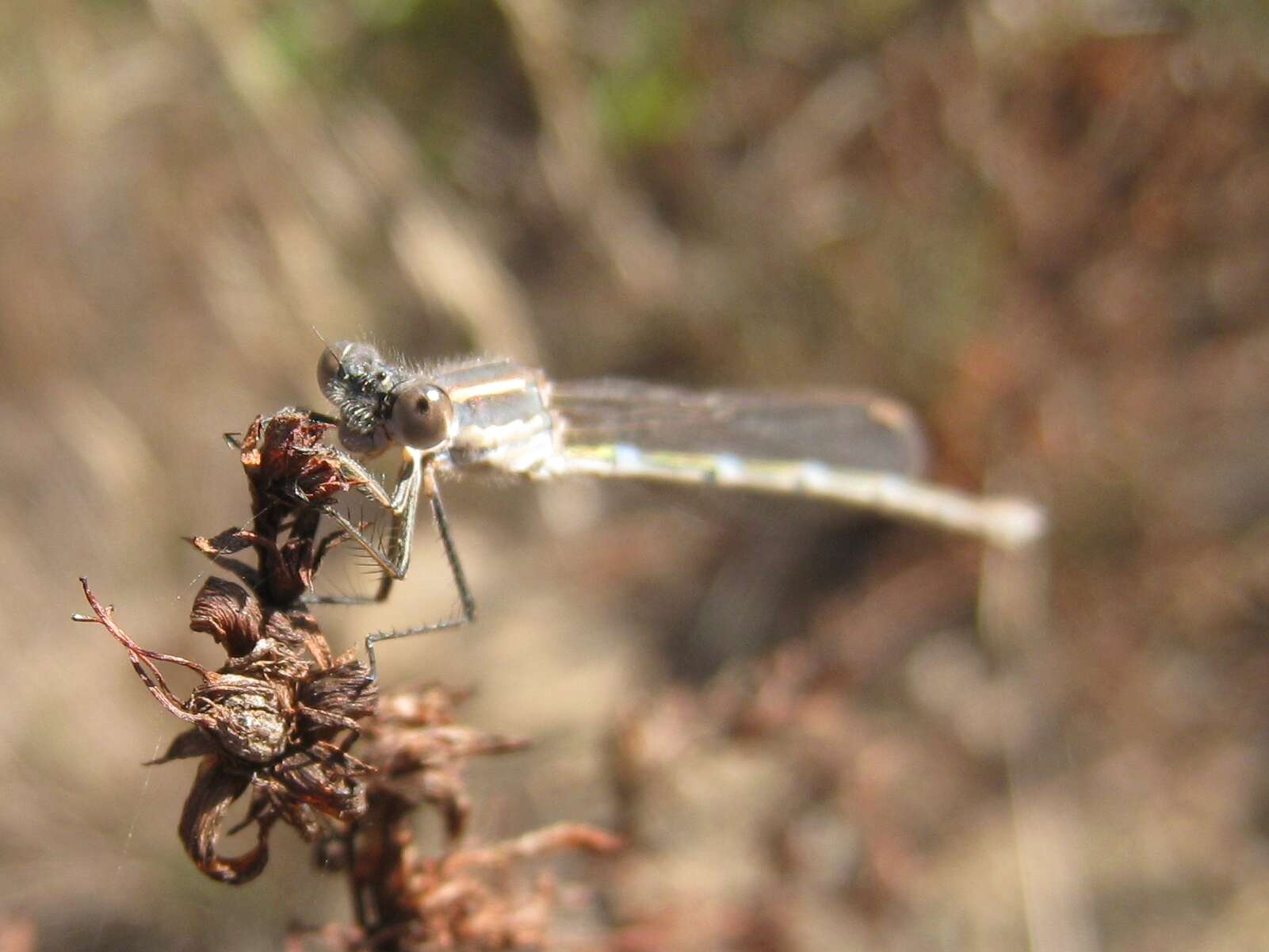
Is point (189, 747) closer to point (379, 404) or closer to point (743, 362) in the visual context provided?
point (379, 404)

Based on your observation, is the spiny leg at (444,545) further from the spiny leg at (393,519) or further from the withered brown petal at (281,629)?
the withered brown petal at (281,629)

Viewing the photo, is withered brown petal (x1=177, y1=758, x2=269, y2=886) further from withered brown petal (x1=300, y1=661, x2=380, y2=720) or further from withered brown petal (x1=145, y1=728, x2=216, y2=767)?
withered brown petal (x1=300, y1=661, x2=380, y2=720)

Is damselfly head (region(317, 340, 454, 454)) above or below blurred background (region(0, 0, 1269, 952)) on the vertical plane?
below

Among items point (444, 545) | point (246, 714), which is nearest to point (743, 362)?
point (444, 545)

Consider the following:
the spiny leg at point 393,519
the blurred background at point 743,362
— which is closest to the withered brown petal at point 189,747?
the spiny leg at point 393,519

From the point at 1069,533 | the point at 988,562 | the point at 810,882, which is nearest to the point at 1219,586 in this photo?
the point at 1069,533

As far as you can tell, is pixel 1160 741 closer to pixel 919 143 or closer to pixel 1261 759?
pixel 1261 759

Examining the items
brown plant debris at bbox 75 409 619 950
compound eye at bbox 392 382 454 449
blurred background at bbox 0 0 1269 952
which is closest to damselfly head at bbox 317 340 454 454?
compound eye at bbox 392 382 454 449
